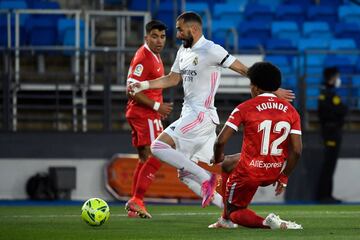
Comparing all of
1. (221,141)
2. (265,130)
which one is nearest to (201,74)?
(265,130)

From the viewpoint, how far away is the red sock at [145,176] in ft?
40.3

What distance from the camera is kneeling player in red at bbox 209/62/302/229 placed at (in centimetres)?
967

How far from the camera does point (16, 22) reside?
19.2 m

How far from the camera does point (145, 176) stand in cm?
1234

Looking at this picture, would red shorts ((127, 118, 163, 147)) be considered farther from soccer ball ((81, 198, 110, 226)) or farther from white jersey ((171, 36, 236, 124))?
soccer ball ((81, 198, 110, 226))

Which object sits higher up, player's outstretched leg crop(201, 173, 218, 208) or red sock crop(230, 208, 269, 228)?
player's outstretched leg crop(201, 173, 218, 208)

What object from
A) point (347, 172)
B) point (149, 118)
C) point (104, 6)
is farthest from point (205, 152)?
point (104, 6)

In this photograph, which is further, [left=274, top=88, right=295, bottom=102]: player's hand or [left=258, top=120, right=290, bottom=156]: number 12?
[left=274, top=88, right=295, bottom=102]: player's hand

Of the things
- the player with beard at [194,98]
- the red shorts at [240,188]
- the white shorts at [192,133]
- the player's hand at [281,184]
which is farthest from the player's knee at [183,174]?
the player's hand at [281,184]

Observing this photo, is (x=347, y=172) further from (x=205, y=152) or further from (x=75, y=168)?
(x=205, y=152)

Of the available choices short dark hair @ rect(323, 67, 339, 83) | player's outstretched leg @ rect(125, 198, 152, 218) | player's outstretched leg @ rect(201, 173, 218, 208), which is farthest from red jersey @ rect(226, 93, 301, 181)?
short dark hair @ rect(323, 67, 339, 83)

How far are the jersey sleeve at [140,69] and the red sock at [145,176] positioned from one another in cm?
106

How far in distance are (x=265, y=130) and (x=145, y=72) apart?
3528mm

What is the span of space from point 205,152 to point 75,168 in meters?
6.49
